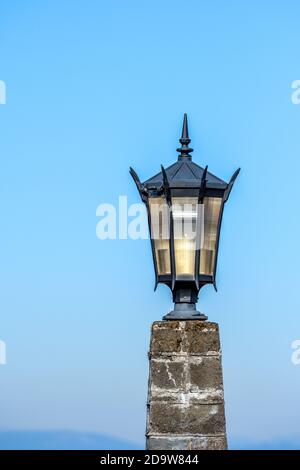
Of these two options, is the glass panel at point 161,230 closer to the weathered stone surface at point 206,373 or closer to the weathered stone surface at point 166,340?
the weathered stone surface at point 166,340

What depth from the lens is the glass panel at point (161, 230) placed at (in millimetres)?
11211

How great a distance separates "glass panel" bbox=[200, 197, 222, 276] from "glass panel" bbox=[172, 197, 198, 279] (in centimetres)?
10

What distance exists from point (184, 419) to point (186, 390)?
0.26m

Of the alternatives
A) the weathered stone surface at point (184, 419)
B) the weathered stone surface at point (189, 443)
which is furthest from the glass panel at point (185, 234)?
the weathered stone surface at point (189, 443)

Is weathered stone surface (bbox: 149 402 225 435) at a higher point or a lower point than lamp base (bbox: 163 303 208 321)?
lower

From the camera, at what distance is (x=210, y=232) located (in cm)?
1124

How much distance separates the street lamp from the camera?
1115cm

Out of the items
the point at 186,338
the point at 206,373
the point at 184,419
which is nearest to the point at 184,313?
the point at 186,338

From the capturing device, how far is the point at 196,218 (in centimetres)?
1118

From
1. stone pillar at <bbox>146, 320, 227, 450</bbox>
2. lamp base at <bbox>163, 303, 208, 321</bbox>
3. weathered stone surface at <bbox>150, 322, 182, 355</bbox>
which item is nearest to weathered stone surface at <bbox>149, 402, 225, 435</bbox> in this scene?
stone pillar at <bbox>146, 320, 227, 450</bbox>

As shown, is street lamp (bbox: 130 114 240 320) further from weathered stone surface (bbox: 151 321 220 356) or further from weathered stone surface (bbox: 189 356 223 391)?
weathered stone surface (bbox: 189 356 223 391)

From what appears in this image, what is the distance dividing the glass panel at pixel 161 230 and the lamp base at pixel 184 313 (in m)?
0.35
